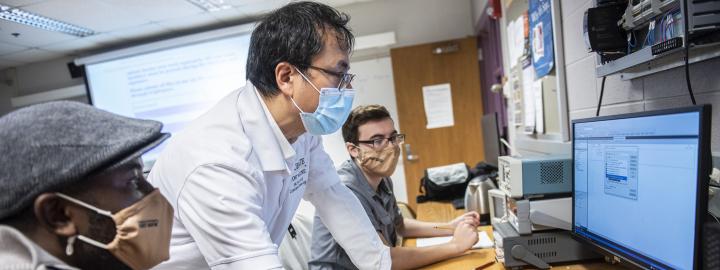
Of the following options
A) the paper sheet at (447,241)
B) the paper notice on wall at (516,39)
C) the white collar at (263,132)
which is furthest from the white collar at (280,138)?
the paper notice on wall at (516,39)

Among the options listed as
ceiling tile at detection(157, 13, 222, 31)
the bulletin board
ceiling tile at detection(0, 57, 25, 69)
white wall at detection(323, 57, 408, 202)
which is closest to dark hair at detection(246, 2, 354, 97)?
the bulletin board

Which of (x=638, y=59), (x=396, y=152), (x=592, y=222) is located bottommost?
(x=592, y=222)

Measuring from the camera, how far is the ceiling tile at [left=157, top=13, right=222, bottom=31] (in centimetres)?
347

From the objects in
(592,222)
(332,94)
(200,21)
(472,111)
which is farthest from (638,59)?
(200,21)

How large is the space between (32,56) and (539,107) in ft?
16.3

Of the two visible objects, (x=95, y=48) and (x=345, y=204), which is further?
(x=95, y=48)

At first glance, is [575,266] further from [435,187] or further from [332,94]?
[435,187]

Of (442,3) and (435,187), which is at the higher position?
(442,3)

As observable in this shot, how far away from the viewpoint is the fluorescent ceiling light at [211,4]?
3.15m

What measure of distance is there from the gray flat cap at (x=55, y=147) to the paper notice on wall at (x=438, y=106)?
339 centimetres

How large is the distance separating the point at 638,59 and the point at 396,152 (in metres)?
0.90

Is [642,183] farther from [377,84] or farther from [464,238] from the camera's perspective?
[377,84]

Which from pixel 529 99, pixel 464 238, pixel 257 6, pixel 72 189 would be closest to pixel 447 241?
pixel 464 238

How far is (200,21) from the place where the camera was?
3.60 metres
